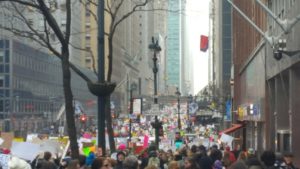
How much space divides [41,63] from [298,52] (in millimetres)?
93656

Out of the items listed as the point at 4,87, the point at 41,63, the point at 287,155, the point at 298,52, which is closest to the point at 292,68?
→ the point at 298,52

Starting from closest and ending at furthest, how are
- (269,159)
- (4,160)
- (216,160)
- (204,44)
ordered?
(269,159)
(4,160)
(216,160)
(204,44)

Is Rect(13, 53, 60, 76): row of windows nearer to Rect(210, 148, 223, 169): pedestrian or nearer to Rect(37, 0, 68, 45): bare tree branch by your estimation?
Rect(37, 0, 68, 45): bare tree branch

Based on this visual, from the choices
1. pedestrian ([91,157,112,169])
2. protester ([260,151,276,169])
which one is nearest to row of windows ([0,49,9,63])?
pedestrian ([91,157,112,169])

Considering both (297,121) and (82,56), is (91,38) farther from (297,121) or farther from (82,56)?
(297,121)

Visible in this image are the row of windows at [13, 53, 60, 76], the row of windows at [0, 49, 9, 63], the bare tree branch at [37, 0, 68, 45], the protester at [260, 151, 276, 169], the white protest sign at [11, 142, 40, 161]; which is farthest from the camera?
the row of windows at [13, 53, 60, 76]

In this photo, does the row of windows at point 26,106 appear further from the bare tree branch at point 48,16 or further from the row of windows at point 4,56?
the bare tree branch at point 48,16

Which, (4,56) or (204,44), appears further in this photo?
(4,56)

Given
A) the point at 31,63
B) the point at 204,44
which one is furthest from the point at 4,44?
the point at 204,44

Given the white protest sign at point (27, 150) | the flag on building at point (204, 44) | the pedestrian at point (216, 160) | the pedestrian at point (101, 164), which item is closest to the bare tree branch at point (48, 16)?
the white protest sign at point (27, 150)

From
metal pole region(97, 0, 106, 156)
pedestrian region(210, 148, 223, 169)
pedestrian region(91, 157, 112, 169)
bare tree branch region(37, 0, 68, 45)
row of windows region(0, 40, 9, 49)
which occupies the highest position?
row of windows region(0, 40, 9, 49)

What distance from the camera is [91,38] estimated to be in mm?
136000

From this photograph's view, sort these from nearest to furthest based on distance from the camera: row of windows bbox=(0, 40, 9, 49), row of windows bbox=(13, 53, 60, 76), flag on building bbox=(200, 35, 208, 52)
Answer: flag on building bbox=(200, 35, 208, 52) → row of windows bbox=(0, 40, 9, 49) → row of windows bbox=(13, 53, 60, 76)

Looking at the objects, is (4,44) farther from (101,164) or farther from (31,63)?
(101,164)
